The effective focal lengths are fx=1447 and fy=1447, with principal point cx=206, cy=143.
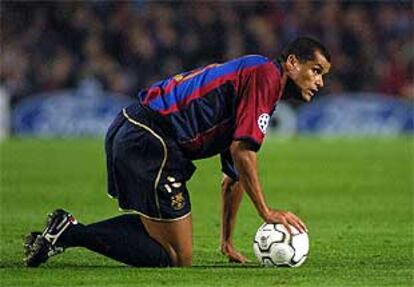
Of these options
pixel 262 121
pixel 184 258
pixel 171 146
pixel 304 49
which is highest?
pixel 304 49

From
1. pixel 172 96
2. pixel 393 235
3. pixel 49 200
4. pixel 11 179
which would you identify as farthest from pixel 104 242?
pixel 11 179

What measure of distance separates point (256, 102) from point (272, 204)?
6971 millimetres

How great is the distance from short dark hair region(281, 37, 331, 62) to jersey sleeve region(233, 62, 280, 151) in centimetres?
19

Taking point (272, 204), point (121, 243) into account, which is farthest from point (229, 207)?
point (272, 204)

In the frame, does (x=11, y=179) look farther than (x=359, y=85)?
No

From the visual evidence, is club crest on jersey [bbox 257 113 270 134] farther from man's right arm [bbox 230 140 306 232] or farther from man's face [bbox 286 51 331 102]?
man's face [bbox 286 51 331 102]

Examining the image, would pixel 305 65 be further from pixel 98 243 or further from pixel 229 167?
pixel 98 243

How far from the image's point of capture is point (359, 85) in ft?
106

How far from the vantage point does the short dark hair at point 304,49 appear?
10.6 m

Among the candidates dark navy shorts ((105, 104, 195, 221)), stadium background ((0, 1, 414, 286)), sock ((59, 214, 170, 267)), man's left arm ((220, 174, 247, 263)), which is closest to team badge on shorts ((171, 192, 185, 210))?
dark navy shorts ((105, 104, 195, 221))

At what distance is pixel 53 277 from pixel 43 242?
0.53 meters

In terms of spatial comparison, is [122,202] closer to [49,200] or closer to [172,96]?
[172,96]

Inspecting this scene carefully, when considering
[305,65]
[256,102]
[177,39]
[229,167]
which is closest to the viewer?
[256,102]

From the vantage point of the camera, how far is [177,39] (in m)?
32.1
